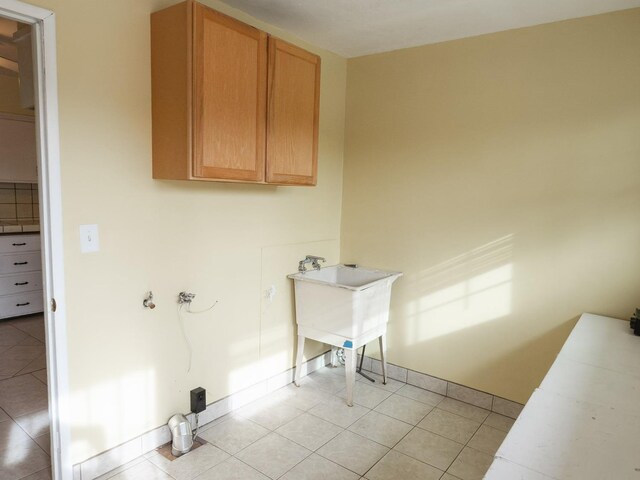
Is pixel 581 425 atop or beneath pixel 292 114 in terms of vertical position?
beneath

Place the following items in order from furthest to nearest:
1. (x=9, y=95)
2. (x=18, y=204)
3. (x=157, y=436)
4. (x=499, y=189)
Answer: (x=18, y=204), (x=9, y=95), (x=499, y=189), (x=157, y=436)

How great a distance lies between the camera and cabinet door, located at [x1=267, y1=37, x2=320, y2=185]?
233 centimetres

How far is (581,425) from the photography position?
1271 mm

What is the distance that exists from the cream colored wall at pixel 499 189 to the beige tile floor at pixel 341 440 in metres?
0.35

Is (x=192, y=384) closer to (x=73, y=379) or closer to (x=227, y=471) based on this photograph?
(x=227, y=471)

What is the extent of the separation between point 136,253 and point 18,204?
360cm

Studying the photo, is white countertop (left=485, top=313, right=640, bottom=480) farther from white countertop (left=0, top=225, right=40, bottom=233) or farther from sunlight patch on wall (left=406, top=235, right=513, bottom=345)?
white countertop (left=0, top=225, right=40, bottom=233)

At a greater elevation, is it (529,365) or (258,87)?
(258,87)

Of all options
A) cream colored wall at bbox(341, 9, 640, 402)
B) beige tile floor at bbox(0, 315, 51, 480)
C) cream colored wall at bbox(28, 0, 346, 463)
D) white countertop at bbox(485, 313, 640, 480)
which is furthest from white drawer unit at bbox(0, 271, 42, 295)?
white countertop at bbox(485, 313, 640, 480)

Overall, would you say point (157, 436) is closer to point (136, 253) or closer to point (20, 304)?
point (136, 253)

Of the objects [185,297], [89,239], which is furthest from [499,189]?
[89,239]

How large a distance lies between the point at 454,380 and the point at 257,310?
1.44m

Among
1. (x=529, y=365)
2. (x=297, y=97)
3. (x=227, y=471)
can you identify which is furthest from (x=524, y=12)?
(x=227, y=471)

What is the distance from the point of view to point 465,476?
2.13 m
